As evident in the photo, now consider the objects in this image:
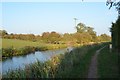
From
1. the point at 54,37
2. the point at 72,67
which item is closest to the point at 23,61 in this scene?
the point at 72,67

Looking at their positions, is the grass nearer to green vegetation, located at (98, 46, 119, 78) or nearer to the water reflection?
green vegetation, located at (98, 46, 119, 78)

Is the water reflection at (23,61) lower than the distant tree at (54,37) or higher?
lower

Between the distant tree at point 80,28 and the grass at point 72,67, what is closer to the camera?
the grass at point 72,67

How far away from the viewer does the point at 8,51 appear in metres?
50.1

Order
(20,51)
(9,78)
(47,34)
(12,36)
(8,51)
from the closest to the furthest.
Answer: (9,78), (8,51), (20,51), (12,36), (47,34)

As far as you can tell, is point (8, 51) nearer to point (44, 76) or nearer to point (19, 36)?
point (44, 76)

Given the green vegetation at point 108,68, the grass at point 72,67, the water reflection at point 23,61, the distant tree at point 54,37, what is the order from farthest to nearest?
1. the distant tree at point 54,37
2. the water reflection at point 23,61
3. the green vegetation at point 108,68
4. the grass at point 72,67

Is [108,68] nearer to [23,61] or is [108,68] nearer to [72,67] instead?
[72,67]

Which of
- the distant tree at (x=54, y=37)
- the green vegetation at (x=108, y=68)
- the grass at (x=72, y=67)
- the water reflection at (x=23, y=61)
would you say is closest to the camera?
the grass at (x=72, y=67)

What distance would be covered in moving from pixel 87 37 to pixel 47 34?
1490 inches

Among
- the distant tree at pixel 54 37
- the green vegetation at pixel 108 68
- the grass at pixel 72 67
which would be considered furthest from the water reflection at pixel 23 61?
the distant tree at pixel 54 37

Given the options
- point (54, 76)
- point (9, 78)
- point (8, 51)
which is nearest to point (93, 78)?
point (54, 76)

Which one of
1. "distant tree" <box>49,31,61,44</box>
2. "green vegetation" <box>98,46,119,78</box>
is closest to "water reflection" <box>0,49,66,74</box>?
"green vegetation" <box>98,46,119,78</box>

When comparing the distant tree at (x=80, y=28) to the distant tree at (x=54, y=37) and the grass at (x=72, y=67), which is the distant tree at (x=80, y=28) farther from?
the grass at (x=72, y=67)
